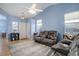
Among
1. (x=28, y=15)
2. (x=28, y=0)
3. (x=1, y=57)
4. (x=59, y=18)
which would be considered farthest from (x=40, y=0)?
(x=1, y=57)

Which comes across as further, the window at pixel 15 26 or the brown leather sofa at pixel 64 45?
the window at pixel 15 26

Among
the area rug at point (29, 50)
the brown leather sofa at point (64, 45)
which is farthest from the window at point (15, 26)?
the brown leather sofa at point (64, 45)

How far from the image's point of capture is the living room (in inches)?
86.3

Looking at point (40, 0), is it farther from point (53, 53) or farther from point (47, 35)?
point (53, 53)

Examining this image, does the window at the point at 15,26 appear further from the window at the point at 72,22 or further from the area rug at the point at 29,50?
the window at the point at 72,22

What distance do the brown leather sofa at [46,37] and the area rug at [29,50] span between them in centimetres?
11

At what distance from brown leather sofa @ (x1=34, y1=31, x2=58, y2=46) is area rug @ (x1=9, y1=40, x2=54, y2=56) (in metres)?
0.11

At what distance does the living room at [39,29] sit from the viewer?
7.19 feet

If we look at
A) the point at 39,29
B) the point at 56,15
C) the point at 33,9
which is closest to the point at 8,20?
the point at 33,9

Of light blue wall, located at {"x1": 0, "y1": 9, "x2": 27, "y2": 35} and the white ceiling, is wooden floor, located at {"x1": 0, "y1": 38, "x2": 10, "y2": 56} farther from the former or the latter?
the white ceiling

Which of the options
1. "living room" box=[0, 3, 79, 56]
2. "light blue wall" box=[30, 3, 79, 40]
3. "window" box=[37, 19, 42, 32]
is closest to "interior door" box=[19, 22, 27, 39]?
"living room" box=[0, 3, 79, 56]

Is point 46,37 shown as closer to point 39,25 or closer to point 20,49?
point 39,25

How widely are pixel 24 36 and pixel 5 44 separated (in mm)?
409

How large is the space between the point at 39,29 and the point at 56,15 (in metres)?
0.45
